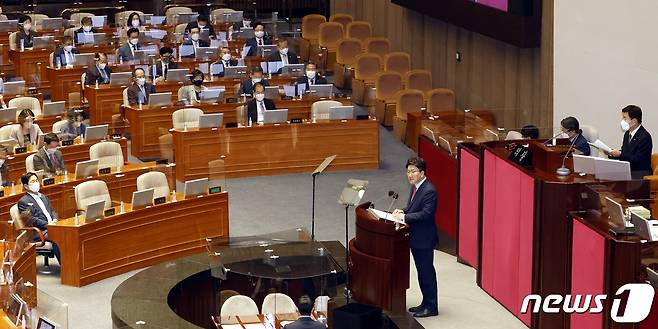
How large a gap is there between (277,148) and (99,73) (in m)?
3.79

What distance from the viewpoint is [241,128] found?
794 inches

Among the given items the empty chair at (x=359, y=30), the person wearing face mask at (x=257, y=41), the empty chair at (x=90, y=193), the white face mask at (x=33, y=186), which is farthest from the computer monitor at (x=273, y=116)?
the empty chair at (x=359, y=30)

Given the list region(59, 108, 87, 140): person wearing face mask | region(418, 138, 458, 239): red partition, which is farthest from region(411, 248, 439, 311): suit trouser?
region(59, 108, 87, 140): person wearing face mask

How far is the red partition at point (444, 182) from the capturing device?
1639 centimetres

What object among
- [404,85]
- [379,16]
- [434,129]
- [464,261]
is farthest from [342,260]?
[379,16]

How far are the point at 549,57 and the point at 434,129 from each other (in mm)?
3278

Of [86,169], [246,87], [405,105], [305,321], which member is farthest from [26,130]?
[305,321]

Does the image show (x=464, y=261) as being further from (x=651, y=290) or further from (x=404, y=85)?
(x=404, y=85)

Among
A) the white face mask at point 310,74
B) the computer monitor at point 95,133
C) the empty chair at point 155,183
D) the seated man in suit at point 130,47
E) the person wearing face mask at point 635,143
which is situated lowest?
the empty chair at point 155,183

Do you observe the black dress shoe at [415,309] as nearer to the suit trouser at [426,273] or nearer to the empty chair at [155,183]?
the suit trouser at [426,273]

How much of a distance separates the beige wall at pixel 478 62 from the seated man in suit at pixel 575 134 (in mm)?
5344

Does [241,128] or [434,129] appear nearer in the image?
[434,129]

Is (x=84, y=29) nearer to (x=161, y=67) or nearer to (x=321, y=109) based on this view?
(x=161, y=67)

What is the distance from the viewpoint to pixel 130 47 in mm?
23906
